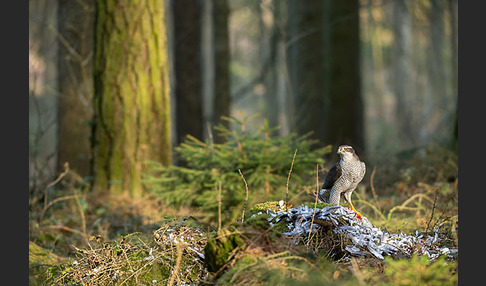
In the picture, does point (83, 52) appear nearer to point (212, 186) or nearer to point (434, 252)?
point (212, 186)

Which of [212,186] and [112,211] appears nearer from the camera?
[212,186]

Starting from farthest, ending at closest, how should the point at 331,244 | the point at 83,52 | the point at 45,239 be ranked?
the point at 83,52
the point at 45,239
the point at 331,244

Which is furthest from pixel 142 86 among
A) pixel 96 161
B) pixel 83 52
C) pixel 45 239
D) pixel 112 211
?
pixel 83 52

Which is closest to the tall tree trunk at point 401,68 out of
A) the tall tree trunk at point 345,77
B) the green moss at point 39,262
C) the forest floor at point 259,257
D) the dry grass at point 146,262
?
the tall tree trunk at point 345,77

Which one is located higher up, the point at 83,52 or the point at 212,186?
the point at 83,52

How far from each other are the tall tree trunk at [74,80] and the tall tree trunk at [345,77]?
5230 millimetres

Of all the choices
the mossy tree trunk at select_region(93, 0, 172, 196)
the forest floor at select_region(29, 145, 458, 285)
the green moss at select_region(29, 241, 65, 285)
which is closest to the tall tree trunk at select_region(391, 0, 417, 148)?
the mossy tree trunk at select_region(93, 0, 172, 196)

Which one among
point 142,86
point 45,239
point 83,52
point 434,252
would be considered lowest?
point 45,239

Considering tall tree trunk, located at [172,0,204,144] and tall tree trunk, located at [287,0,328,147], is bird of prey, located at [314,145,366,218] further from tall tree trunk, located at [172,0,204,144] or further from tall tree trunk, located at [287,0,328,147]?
tall tree trunk, located at [172,0,204,144]

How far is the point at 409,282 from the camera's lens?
105 inches

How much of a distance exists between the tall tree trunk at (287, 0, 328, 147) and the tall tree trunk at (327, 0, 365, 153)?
0.67ft

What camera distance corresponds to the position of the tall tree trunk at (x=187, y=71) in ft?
41.0

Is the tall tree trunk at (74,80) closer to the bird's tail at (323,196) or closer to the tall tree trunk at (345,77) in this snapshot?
the tall tree trunk at (345,77)

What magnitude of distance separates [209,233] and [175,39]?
32.9 feet
